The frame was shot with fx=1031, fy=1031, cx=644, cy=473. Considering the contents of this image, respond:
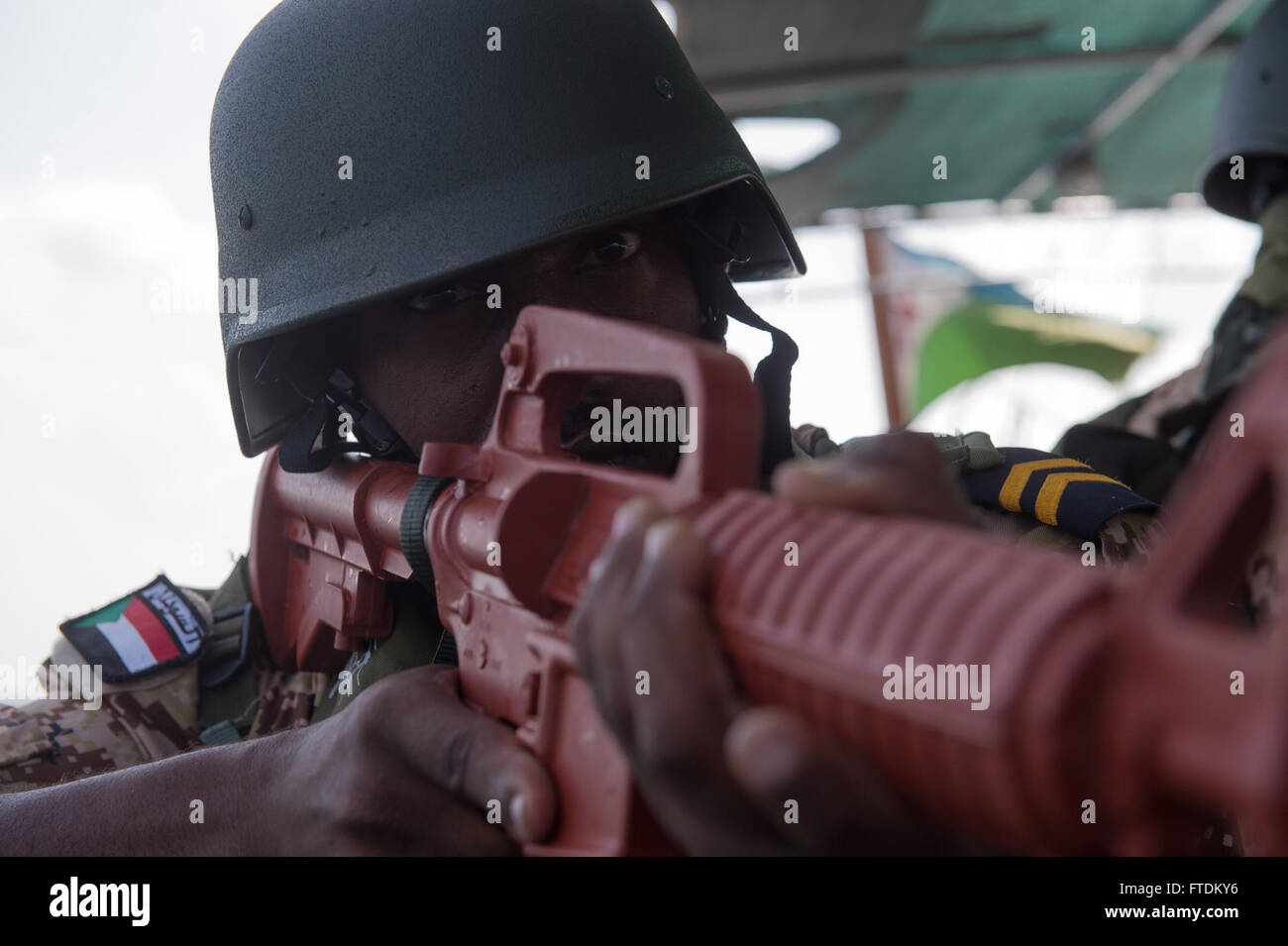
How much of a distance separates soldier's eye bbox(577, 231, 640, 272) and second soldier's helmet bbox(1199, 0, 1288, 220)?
8.43ft

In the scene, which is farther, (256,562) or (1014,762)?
(256,562)

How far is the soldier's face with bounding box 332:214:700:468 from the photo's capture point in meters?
1.46

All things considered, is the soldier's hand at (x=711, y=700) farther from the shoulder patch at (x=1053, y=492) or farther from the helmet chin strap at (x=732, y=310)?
the helmet chin strap at (x=732, y=310)

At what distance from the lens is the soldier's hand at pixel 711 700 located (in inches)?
24.8

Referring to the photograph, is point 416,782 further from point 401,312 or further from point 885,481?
point 401,312

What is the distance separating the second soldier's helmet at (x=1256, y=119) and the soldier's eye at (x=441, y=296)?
9.20ft

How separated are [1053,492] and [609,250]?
0.72 m

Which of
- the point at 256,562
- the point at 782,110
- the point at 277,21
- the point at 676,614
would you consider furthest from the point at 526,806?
the point at 782,110

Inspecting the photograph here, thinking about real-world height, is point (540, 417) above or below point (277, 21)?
below

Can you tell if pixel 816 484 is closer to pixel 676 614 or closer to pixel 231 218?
pixel 676 614

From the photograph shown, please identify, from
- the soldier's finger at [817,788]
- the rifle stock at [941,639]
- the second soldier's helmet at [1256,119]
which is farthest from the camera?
the second soldier's helmet at [1256,119]

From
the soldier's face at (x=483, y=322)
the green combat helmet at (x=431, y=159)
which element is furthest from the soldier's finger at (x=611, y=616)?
the green combat helmet at (x=431, y=159)
